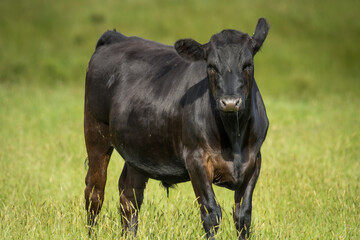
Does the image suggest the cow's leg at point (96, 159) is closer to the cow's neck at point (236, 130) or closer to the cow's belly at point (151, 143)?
the cow's belly at point (151, 143)

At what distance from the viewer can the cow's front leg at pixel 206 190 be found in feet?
16.3

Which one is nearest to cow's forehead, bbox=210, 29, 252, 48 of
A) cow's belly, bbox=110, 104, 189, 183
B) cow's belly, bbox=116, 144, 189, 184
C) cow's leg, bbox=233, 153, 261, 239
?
cow's belly, bbox=110, 104, 189, 183

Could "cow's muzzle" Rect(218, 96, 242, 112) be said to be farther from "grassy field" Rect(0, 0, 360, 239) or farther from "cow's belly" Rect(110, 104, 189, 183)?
"grassy field" Rect(0, 0, 360, 239)

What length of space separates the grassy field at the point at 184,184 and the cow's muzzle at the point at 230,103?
1140 mm

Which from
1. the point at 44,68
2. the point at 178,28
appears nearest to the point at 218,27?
the point at 178,28

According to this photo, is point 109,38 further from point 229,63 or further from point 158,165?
point 229,63

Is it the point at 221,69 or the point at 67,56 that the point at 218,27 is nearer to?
the point at 67,56

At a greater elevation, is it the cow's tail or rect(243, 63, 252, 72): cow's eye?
the cow's tail

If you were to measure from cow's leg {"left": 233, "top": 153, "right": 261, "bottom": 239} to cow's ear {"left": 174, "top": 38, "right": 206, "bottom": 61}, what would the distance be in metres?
1.06

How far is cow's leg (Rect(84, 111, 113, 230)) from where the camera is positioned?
6896 mm

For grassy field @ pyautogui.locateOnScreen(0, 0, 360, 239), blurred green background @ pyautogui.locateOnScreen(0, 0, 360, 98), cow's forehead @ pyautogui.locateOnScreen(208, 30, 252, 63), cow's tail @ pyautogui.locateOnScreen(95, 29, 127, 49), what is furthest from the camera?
blurred green background @ pyautogui.locateOnScreen(0, 0, 360, 98)

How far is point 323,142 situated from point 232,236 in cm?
624

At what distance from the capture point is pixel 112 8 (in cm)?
2973

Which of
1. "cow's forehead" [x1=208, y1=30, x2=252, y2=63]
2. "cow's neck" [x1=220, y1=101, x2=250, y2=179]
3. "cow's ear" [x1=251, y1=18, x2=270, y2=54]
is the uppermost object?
"cow's ear" [x1=251, y1=18, x2=270, y2=54]
